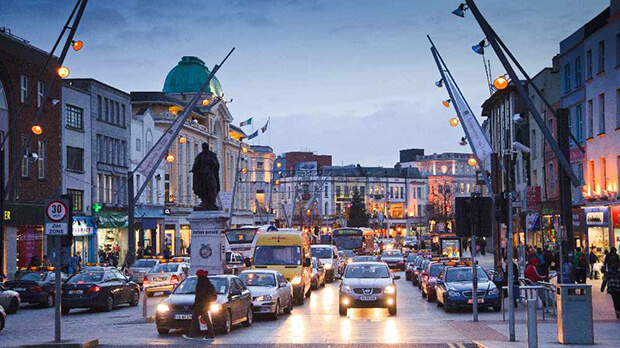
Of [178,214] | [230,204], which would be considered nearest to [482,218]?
[230,204]

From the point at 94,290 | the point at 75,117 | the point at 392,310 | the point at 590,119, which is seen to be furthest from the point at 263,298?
the point at 75,117

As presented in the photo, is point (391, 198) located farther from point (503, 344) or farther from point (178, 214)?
point (503, 344)

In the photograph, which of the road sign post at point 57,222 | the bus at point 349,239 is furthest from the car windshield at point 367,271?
the bus at point 349,239

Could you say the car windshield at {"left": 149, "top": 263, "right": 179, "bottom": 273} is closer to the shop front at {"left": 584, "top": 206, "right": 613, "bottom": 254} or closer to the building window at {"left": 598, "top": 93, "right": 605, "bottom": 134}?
the shop front at {"left": 584, "top": 206, "right": 613, "bottom": 254}

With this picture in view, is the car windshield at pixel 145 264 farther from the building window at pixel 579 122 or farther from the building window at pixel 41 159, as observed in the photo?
the building window at pixel 579 122

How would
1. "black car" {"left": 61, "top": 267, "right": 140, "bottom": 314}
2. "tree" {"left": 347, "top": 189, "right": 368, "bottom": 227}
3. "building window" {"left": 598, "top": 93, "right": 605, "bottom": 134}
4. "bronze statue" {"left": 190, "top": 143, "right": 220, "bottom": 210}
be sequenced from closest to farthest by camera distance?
"black car" {"left": 61, "top": 267, "right": 140, "bottom": 314} → "bronze statue" {"left": 190, "top": 143, "right": 220, "bottom": 210} → "building window" {"left": 598, "top": 93, "right": 605, "bottom": 134} → "tree" {"left": 347, "top": 189, "right": 368, "bottom": 227}

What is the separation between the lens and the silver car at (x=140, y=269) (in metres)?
47.6

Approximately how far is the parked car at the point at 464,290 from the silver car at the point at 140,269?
1940cm

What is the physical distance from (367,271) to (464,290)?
3.42 m

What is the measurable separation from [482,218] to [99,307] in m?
15.8

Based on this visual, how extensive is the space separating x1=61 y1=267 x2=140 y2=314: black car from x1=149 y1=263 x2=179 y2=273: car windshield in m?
7.42

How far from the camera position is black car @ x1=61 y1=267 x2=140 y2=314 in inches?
1315

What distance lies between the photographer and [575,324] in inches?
776

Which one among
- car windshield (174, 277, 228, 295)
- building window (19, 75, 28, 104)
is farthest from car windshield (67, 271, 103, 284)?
building window (19, 75, 28, 104)
